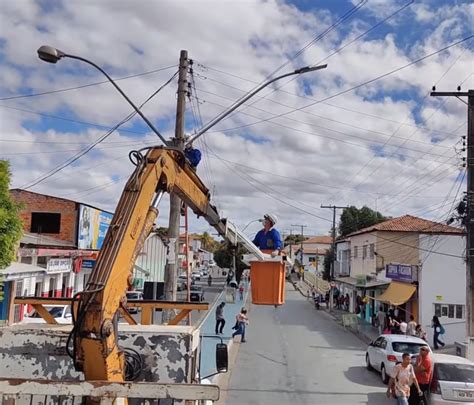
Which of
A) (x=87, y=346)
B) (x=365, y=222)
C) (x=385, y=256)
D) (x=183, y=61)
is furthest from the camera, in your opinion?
(x=365, y=222)

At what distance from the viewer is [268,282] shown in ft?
24.5

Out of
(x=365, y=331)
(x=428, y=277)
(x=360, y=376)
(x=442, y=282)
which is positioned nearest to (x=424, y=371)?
(x=360, y=376)

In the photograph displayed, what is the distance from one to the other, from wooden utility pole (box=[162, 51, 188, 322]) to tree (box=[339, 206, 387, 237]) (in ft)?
183

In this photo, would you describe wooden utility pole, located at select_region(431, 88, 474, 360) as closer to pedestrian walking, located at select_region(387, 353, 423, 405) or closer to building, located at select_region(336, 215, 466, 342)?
pedestrian walking, located at select_region(387, 353, 423, 405)

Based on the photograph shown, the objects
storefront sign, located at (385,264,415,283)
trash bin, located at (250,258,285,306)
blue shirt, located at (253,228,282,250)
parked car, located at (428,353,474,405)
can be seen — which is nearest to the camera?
trash bin, located at (250,258,285,306)

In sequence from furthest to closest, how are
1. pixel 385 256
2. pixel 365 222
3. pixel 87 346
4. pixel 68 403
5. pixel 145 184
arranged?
pixel 365 222 < pixel 385 256 < pixel 68 403 < pixel 145 184 < pixel 87 346

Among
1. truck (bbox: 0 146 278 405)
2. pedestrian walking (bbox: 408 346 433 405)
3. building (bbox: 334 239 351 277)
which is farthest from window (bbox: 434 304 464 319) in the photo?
truck (bbox: 0 146 278 405)

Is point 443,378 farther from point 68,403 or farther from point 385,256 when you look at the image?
point 385,256

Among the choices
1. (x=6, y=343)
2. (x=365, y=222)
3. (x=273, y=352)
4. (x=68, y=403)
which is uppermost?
(x=365, y=222)

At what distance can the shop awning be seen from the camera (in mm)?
26612

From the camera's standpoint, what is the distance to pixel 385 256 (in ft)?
108

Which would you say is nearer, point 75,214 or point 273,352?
point 273,352

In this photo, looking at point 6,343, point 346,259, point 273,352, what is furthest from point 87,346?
point 346,259

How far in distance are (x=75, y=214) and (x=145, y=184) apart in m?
29.8
